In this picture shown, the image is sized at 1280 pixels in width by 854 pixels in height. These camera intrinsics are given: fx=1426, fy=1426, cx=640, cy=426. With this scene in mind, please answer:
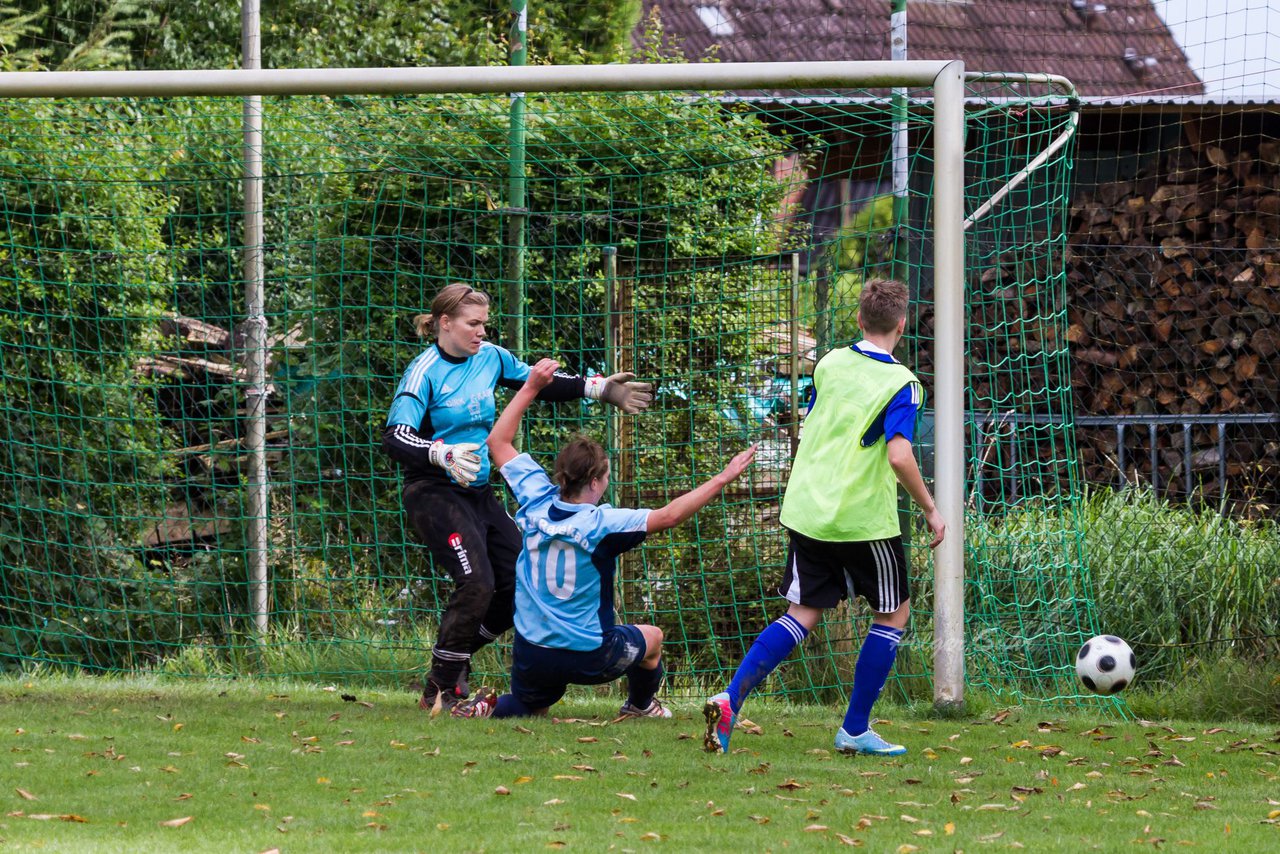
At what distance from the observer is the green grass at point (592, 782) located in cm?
361

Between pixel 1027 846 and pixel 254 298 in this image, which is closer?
pixel 1027 846

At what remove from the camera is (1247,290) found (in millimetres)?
10305

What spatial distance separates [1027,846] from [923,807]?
491mm

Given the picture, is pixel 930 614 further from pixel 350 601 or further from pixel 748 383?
pixel 350 601

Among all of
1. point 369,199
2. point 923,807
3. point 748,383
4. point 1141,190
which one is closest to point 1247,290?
point 1141,190

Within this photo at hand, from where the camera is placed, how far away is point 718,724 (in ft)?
15.6

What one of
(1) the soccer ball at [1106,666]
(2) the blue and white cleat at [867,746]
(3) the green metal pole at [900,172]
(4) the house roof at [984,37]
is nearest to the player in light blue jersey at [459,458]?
(2) the blue and white cleat at [867,746]

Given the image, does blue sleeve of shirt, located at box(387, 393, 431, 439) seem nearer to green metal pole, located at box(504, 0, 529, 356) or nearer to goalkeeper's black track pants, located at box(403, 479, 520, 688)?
goalkeeper's black track pants, located at box(403, 479, 520, 688)

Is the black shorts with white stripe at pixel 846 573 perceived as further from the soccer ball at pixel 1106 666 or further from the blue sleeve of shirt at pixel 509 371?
the blue sleeve of shirt at pixel 509 371

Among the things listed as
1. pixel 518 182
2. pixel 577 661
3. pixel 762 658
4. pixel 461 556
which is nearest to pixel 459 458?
pixel 461 556

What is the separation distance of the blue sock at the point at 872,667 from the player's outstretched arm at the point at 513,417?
4.95 ft

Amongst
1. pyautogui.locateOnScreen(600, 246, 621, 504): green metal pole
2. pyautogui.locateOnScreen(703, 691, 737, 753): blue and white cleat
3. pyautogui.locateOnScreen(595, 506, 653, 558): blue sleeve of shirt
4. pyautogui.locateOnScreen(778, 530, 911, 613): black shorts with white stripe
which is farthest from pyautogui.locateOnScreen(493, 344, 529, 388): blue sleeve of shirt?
pyautogui.locateOnScreen(703, 691, 737, 753): blue and white cleat

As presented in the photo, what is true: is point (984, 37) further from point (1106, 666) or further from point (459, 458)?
point (459, 458)

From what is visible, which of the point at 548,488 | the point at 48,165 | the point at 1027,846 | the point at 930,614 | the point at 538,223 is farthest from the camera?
the point at 538,223
